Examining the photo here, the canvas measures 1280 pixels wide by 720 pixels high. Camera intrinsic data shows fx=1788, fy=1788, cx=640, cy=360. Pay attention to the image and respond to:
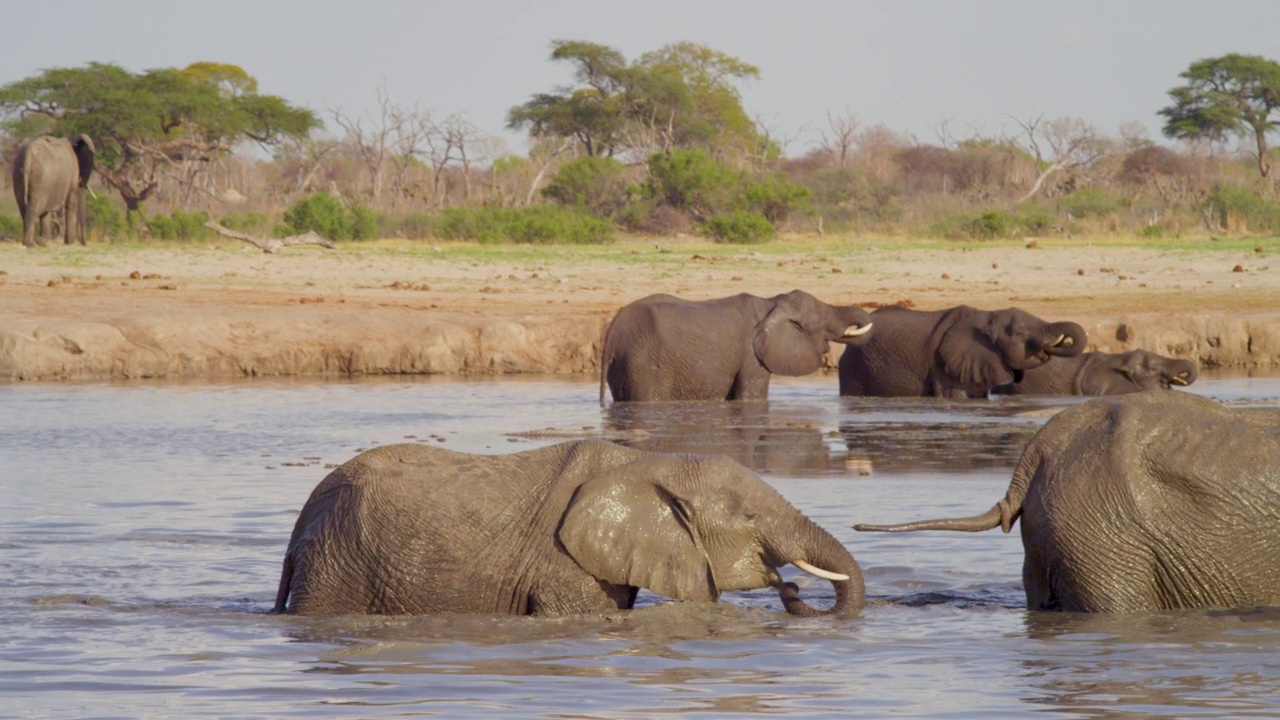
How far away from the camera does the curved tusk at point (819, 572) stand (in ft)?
19.9

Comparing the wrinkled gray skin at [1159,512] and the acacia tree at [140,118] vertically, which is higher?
the acacia tree at [140,118]

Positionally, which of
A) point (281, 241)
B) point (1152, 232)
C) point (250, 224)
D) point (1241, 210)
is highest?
point (1241, 210)

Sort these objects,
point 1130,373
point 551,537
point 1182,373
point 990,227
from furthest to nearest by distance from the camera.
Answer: point 990,227 → point 1130,373 → point 1182,373 → point 551,537

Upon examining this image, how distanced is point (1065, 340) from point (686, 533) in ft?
30.5

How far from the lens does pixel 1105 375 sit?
14.8 metres

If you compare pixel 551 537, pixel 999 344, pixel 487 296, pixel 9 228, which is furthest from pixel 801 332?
pixel 9 228

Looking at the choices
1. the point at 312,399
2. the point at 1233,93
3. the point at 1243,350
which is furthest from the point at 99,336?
the point at 1233,93

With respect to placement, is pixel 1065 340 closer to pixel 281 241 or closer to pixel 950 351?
pixel 950 351

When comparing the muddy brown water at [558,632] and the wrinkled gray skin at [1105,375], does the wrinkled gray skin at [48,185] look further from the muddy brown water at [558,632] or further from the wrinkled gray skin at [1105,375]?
the wrinkled gray skin at [1105,375]

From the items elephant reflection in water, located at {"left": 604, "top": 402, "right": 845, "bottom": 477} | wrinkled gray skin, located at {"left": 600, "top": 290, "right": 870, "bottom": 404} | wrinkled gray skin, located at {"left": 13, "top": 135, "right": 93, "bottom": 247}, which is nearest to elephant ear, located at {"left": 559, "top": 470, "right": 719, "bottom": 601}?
elephant reflection in water, located at {"left": 604, "top": 402, "right": 845, "bottom": 477}

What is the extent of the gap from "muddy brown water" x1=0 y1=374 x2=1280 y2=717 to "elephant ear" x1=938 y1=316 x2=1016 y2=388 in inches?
134

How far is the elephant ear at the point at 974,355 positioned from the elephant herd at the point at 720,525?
8737mm

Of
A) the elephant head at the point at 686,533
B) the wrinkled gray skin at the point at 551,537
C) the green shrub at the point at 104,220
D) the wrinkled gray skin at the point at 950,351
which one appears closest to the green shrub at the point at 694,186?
the green shrub at the point at 104,220

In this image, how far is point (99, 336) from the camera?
16.9 m
